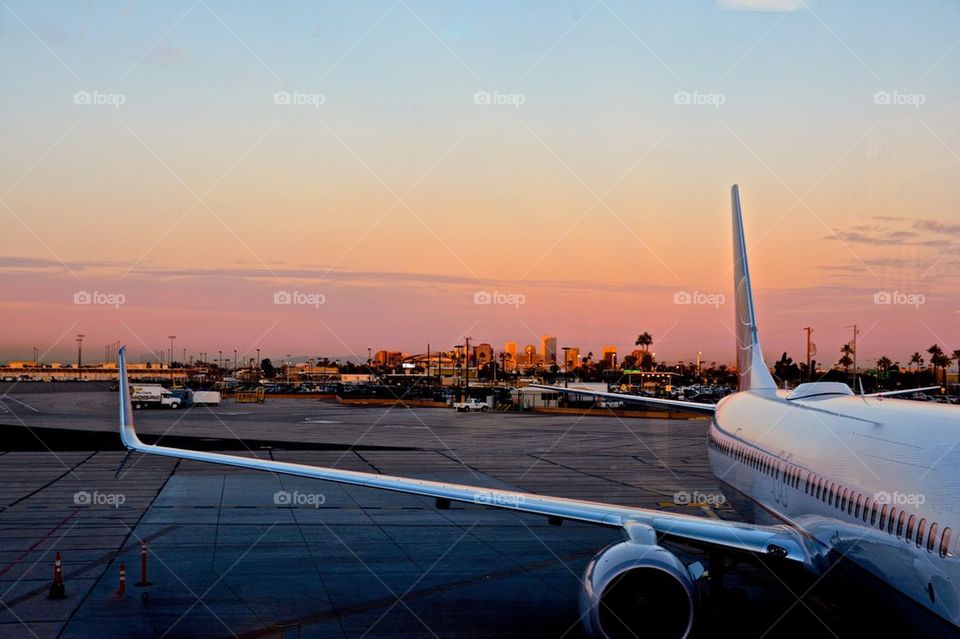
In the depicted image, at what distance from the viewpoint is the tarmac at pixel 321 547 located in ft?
57.8

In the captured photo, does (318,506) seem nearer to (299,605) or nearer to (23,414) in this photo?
(299,605)

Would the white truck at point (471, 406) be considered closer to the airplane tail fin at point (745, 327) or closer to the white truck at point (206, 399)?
the white truck at point (206, 399)

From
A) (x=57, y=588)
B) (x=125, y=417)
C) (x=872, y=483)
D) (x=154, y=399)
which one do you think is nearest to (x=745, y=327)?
(x=872, y=483)

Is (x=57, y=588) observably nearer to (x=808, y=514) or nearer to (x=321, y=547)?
(x=321, y=547)

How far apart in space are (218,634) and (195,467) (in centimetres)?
2832

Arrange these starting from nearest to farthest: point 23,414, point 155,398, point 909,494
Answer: point 909,494 → point 23,414 → point 155,398

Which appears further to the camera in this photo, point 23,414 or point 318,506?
point 23,414

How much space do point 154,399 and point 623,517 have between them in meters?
92.0

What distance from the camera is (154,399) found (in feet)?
332

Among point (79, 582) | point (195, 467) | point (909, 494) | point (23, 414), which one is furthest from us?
point (23, 414)

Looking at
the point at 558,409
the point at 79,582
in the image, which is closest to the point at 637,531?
the point at 79,582

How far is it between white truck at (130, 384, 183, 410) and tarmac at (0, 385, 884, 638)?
45.9 meters

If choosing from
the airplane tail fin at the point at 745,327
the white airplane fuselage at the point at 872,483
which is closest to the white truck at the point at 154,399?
the airplane tail fin at the point at 745,327

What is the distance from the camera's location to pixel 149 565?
878 inches
